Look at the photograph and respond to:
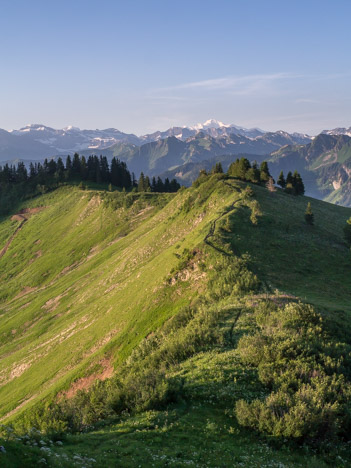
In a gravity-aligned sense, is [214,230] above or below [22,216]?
below

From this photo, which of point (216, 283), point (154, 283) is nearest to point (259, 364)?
point (216, 283)

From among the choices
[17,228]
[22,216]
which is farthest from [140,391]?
[22,216]

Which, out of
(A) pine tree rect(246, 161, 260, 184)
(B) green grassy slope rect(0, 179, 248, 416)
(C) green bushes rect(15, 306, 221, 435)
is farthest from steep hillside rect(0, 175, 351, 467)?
(A) pine tree rect(246, 161, 260, 184)

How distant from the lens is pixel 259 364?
21.5m

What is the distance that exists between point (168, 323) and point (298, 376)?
1957 cm

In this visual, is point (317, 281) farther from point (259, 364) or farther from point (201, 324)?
point (259, 364)

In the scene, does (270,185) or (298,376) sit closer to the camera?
(298,376)

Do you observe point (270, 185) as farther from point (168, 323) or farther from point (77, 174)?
point (77, 174)

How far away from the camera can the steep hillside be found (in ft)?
52.3

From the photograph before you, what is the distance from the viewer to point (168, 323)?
3744cm

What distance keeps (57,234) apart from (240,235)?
9129cm

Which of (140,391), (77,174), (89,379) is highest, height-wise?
(77,174)

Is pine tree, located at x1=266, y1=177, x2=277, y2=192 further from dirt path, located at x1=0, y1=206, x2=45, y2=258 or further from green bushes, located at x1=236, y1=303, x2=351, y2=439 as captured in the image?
dirt path, located at x1=0, y1=206, x2=45, y2=258

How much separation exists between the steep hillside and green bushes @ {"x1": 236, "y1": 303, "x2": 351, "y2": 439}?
0.98 ft
